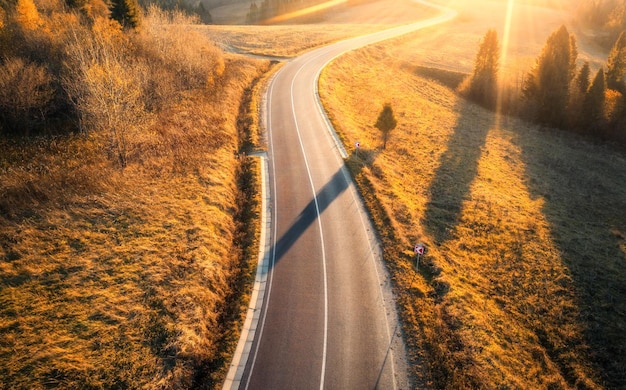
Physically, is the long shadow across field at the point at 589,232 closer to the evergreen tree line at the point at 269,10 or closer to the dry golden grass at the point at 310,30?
the dry golden grass at the point at 310,30

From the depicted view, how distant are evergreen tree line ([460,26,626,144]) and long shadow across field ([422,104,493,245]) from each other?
9124mm

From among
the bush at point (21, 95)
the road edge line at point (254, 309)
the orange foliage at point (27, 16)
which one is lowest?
the road edge line at point (254, 309)

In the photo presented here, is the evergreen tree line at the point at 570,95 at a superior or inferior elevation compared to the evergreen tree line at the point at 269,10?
inferior

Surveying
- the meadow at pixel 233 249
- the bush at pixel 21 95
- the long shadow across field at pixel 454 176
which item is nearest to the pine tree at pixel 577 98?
the meadow at pixel 233 249

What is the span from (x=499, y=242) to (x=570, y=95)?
131 feet

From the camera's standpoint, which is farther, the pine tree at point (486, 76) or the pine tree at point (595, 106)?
the pine tree at point (486, 76)

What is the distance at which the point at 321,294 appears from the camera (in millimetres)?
19438

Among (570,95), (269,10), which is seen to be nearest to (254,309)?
(570,95)

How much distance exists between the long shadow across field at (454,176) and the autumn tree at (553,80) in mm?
9130

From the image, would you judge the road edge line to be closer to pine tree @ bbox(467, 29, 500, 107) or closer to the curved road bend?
the curved road bend

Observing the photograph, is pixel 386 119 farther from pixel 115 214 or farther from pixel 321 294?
pixel 115 214

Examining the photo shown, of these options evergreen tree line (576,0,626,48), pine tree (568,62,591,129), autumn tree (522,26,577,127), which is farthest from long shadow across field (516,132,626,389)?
evergreen tree line (576,0,626,48)

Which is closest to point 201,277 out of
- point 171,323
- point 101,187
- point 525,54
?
point 171,323

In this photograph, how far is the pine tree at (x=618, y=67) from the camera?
52.2 m
